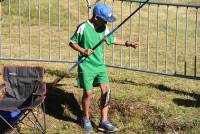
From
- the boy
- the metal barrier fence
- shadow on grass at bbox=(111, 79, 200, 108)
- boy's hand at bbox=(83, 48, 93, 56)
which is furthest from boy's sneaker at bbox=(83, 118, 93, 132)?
the metal barrier fence

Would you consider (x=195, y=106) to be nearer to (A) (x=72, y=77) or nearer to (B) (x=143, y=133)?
(B) (x=143, y=133)

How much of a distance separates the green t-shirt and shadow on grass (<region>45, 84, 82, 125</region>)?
93cm

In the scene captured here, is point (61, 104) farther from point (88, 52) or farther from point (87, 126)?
point (88, 52)

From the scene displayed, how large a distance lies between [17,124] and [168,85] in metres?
2.58

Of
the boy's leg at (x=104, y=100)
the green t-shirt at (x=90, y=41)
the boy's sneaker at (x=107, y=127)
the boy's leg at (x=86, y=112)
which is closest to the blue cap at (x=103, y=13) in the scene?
the green t-shirt at (x=90, y=41)

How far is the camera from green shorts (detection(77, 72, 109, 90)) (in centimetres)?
769

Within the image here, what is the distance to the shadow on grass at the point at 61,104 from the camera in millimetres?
8414

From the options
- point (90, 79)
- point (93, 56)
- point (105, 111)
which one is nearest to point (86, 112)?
point (105, 111)

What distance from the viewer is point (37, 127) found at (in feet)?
25.2

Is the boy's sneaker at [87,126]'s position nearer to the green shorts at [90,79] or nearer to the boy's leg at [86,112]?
the boy's leg at [86,112]

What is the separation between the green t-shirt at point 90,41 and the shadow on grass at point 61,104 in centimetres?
93

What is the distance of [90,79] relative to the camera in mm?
7730

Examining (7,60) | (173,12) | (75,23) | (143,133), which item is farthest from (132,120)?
(173,12)

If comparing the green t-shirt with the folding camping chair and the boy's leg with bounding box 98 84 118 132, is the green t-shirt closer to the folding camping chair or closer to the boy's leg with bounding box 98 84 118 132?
the boy's leg with bounding box 98 84 118 132
